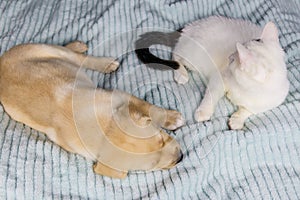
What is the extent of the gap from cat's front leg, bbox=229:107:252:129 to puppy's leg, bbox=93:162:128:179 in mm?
→ 425

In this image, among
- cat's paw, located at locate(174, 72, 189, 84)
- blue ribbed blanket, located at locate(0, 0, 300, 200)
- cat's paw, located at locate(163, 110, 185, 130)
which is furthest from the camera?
cat's paw, located at locate(174, 72, 189, 84)

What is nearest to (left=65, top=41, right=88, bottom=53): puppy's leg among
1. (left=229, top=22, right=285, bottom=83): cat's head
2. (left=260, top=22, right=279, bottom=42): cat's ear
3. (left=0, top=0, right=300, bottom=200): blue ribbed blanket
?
(left=0, top=0, right=300, bottom=200): blue ribbed blanket

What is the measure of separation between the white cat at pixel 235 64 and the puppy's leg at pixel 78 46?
30cm

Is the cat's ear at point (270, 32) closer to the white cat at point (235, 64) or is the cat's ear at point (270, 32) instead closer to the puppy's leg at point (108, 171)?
the white cat at point (235, 64)

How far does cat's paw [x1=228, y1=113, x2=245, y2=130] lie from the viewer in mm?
1717

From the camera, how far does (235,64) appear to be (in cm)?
165

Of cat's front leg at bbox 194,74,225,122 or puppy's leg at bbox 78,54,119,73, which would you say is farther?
puppy's leg at bbox 78,54,119,73

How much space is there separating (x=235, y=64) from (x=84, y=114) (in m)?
0.54

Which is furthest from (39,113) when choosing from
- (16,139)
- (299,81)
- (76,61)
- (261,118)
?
(299,81)

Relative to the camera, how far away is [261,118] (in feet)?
5.74

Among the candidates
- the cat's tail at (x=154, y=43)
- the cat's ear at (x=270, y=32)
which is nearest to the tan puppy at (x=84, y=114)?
the cat's tail at (x=154, y=43)

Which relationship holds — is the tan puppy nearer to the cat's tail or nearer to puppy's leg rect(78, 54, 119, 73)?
puppy's leg rect(78, 54, 119, 73)

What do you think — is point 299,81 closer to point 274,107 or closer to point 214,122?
point 274,107

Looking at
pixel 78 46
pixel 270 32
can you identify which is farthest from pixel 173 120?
pixel 78 46
